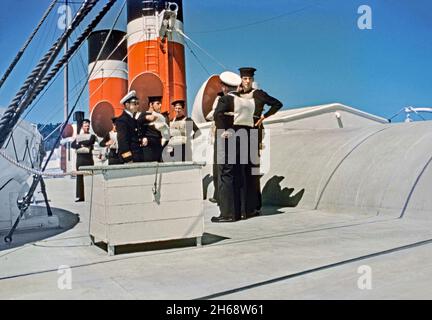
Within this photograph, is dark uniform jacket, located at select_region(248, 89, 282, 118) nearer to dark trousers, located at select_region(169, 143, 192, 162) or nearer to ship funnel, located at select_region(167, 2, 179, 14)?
dark trousers, located at select_region(169, 143, 192, 162)

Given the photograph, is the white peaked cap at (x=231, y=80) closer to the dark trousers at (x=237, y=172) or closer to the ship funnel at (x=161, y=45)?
the dark trousers at (x=237, y=172)

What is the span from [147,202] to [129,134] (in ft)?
3.33

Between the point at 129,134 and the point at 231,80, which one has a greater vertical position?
the point at 231,80

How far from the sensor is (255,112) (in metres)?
5.41

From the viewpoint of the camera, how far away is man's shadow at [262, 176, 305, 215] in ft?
19.8

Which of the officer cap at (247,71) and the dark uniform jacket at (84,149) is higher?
the officer cap at (247,71)

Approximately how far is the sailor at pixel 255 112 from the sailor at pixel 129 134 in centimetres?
145

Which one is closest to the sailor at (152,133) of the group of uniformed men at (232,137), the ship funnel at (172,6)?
the group of uniformed men at (232,137)

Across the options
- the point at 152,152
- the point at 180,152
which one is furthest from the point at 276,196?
the point at 152,152

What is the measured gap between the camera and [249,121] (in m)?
5.14

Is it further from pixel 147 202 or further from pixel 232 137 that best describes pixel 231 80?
pixel 147 202

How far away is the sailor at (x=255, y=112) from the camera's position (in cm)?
517
